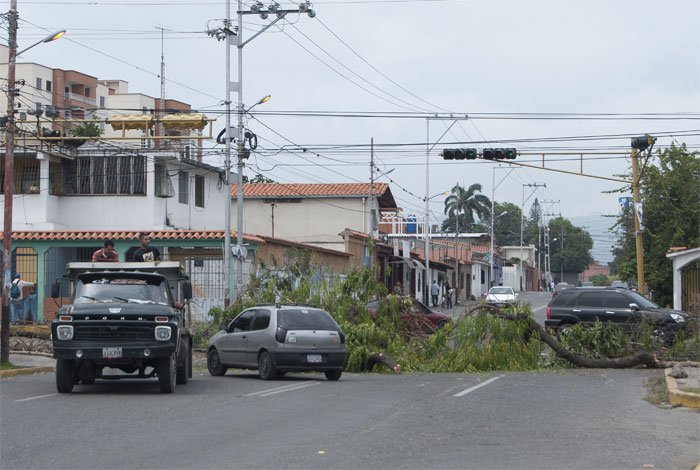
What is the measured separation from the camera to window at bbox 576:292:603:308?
29656 millimetres

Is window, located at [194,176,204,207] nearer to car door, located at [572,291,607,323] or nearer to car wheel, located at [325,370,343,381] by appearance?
car door, located at [572,291,607,323]

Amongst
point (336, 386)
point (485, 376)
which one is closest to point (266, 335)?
point (336, 386)

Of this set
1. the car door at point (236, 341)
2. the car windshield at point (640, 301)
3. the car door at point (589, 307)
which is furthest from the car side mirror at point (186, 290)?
the car windshield at point (640, 301)

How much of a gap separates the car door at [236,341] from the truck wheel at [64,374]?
540 cm

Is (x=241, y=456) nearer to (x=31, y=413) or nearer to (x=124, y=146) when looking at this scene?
(x=31, y=413)

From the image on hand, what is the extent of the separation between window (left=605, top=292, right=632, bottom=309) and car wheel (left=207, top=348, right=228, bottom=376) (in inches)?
479

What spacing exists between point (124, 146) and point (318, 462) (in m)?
40.6

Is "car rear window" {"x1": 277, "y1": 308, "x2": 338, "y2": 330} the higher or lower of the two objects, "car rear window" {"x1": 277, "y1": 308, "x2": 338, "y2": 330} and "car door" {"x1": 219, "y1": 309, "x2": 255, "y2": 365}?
the higher

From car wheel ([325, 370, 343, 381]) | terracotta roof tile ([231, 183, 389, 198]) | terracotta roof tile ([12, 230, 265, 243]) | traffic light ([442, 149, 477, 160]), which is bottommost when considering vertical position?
car wheel ([325, 370, 343, 381])

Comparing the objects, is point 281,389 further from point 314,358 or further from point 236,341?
point 236,341

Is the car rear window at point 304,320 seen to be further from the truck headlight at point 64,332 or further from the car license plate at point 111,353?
the truck headlight at point 64,332

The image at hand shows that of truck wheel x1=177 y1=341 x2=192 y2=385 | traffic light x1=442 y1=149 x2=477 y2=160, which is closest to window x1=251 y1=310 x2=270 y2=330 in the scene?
truck wheel x1=177 y1=341 x2=192 y2=385

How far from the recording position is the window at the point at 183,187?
49812 millimetres

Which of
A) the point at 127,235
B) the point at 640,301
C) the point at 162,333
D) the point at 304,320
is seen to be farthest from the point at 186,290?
the point at 127,235
